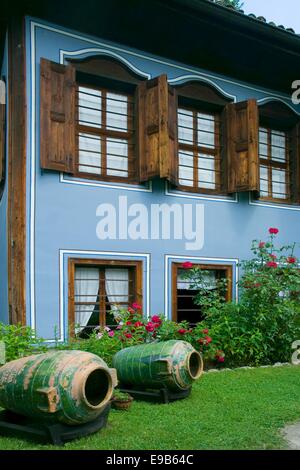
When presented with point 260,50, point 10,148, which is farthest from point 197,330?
point 260,50

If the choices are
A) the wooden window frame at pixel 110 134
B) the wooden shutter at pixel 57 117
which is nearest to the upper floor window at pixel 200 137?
the wooden window frame at pixel 110 134

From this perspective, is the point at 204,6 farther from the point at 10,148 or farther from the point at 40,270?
the point at 40,270

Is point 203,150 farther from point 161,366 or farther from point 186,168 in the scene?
point 161,366

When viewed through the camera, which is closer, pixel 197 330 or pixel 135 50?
pixel 197 330

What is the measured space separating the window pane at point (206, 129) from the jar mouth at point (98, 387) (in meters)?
5.61

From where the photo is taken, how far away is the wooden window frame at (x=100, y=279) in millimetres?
7539

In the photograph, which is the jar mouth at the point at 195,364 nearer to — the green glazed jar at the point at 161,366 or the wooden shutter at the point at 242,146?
the green glazed jar at the point at 161,366

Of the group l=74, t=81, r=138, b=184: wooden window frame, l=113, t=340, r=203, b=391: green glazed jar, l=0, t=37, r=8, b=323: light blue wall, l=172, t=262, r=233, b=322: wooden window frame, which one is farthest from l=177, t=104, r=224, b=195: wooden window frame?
l=113, t=340, r=203, b=391: green glazed jar

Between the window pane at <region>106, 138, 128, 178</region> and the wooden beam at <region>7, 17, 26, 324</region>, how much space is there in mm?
1418

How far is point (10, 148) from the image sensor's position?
7766 mm

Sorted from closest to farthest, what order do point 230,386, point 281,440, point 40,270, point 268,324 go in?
point 281,440 → point 230,386 → point 40,270 → point 268,324

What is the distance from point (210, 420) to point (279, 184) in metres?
6.25

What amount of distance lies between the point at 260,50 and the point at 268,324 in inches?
185

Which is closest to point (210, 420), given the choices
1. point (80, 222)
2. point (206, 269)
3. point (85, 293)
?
point (85, 293)
